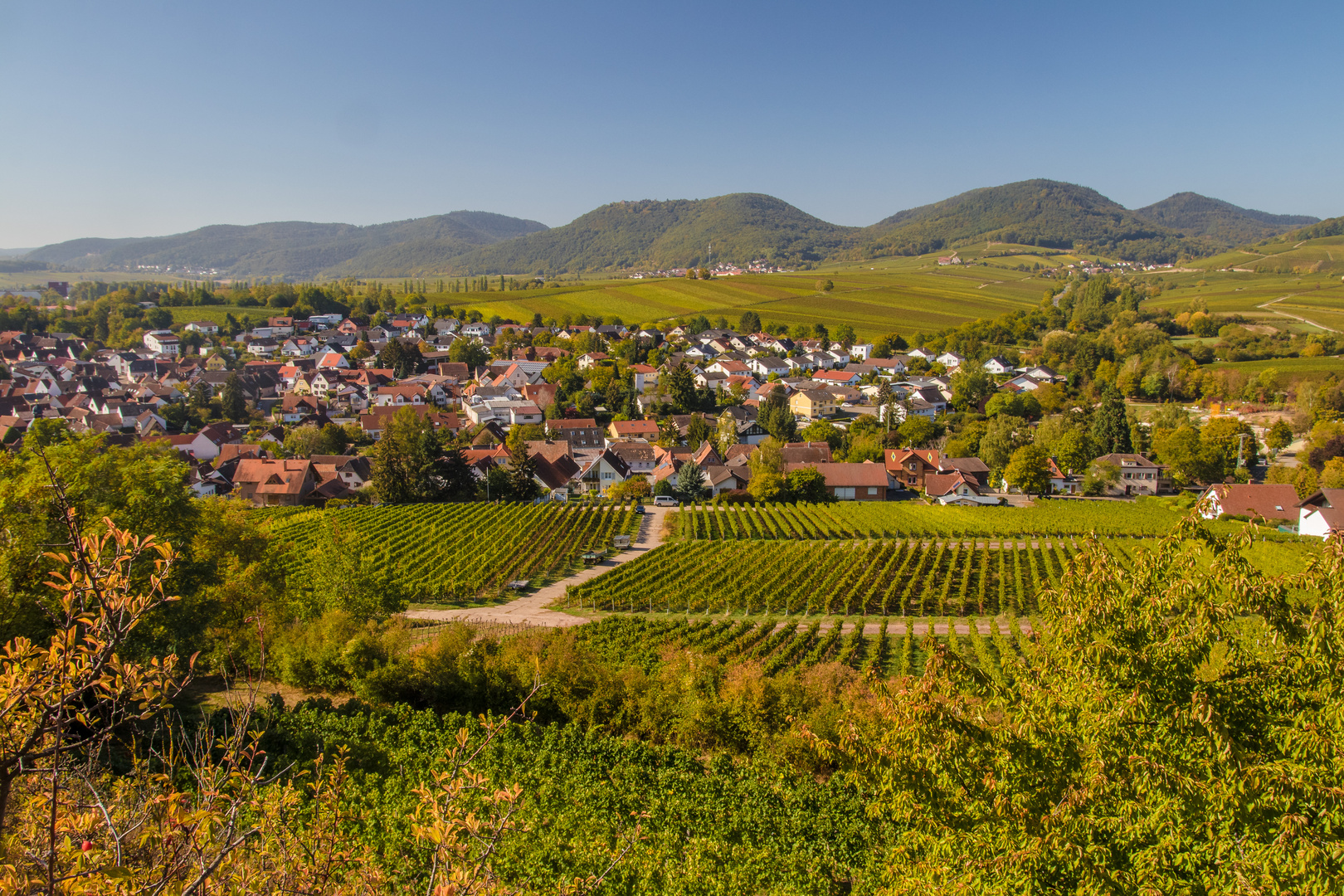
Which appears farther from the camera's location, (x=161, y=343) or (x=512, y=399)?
(x=161, y=343)

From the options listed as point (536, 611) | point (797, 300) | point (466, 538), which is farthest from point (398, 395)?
point (797, 300)

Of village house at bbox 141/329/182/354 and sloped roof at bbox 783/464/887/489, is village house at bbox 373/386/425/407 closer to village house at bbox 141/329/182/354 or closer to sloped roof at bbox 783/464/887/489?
sloped roof at bbox 783/464/887/489

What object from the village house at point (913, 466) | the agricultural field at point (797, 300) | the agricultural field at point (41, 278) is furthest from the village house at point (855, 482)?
the agricultural field at point (41, 278)

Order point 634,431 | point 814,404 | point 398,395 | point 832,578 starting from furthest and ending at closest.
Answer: point 814,404 < point 398,395 < point 634,431 < point 832,578

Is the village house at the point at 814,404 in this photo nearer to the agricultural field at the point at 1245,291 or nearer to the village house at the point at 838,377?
the village house at the point at 838,377

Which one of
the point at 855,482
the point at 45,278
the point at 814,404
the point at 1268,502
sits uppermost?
the point at 45,278

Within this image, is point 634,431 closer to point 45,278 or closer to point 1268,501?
point 1268,501
